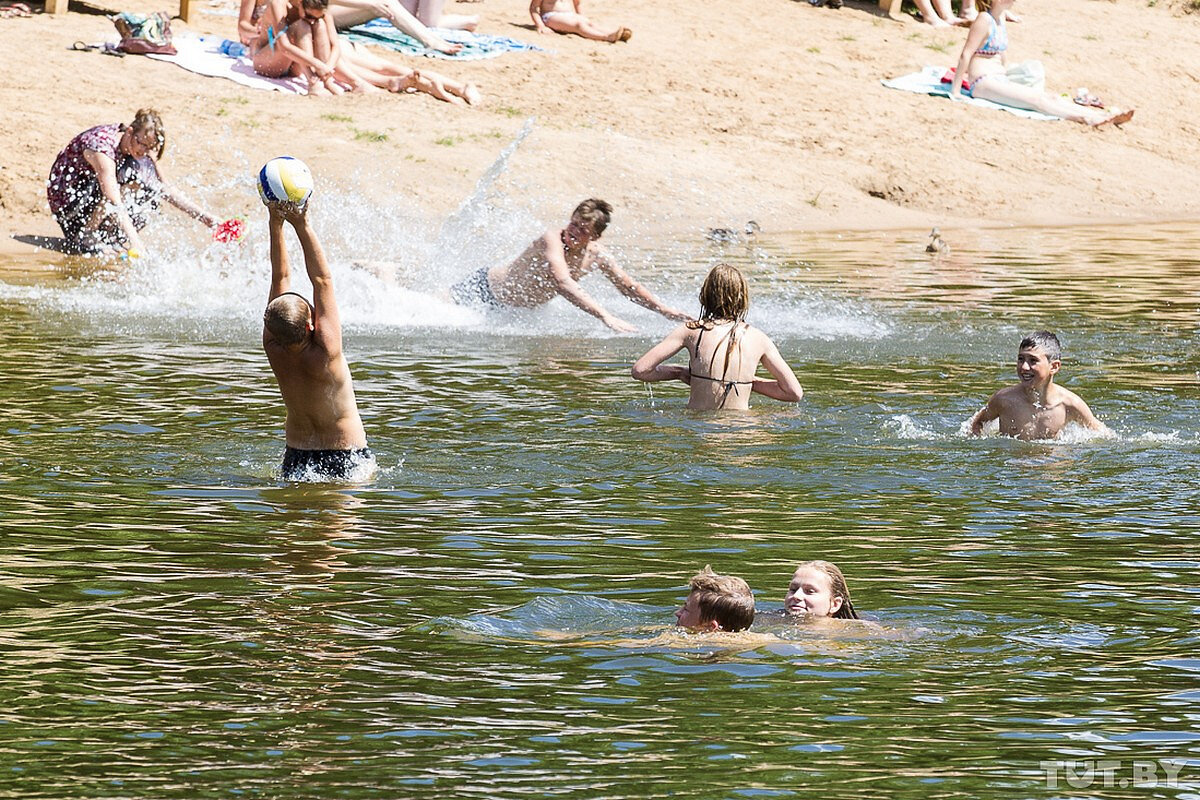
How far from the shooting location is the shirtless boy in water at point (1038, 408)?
1138 centimetres

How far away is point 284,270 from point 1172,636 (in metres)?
4.78

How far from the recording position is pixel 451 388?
13148 mm

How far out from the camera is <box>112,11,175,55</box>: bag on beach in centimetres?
2388

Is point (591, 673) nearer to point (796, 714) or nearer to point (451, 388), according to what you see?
point (796, 714)

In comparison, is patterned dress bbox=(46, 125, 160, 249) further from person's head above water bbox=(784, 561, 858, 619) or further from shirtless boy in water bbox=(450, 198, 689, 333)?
person's head above water bbox=(784, 561, 858, 619)

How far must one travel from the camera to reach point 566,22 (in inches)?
1084

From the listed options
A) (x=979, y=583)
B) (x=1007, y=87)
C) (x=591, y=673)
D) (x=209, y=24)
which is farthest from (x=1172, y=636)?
(x=1007, y=87)

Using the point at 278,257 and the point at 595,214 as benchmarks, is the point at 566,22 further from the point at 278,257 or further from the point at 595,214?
the point at 278,257

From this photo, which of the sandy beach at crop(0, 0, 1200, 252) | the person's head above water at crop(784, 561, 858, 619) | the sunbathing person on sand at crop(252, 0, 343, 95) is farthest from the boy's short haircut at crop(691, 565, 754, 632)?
the sunbathing person on sand at crop(252, 0, 343, 95)

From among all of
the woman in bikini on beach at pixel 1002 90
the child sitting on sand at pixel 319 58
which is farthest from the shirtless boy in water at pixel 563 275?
the woman in bikini on beach at pixel 1002 90

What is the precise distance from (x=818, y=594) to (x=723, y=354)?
5.00m

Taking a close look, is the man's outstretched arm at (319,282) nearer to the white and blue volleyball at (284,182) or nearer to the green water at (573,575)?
the white and blue volleyball at (284,182)

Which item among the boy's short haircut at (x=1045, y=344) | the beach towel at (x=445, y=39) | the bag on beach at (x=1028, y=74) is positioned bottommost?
the boy's short haircut at (x=1045, y=344)

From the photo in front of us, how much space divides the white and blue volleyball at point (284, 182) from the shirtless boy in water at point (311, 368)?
0.05 metres
